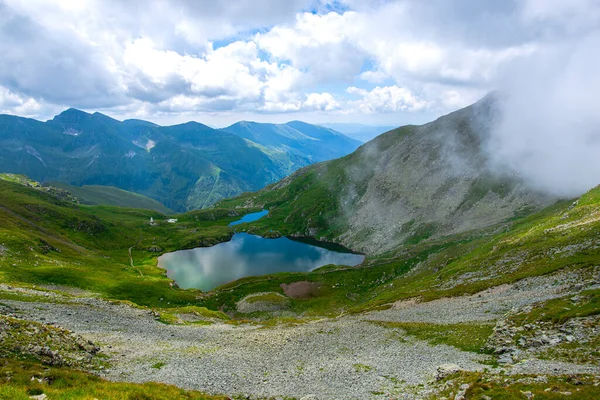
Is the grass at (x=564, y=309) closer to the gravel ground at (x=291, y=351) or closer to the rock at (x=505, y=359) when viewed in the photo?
the gravel ground at (x=291, y=351)

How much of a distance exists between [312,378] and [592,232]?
60477mm

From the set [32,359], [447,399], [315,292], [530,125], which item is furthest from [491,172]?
[32,359]

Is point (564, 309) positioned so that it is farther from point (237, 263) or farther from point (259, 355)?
→ point (237, 263)

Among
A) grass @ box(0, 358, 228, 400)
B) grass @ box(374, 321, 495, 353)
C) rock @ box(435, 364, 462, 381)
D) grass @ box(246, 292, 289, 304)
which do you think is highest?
grass @ box(0, 358, 228, 400)

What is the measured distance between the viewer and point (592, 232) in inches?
2341

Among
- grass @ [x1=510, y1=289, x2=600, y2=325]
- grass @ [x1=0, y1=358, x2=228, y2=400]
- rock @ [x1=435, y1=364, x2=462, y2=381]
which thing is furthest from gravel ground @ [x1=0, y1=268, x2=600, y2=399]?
grass @ [x1=0, y1=358, x2=228, y2=400]

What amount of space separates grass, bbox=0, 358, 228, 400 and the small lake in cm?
11725

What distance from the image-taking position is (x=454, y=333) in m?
38.6

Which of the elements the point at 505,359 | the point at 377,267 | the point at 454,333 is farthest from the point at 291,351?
the point at 377,267

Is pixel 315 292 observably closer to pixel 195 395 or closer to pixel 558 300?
pixel 558 300

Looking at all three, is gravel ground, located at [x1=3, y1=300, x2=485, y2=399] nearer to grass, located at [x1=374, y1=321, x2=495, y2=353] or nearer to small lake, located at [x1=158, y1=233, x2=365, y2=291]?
grass, located at [x1=374, y1=321, x2=495, y2=353]

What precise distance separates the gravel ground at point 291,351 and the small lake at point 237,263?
9250 centimetres

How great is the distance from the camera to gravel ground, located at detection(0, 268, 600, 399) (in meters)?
27.2

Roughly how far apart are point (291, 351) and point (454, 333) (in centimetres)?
1922
